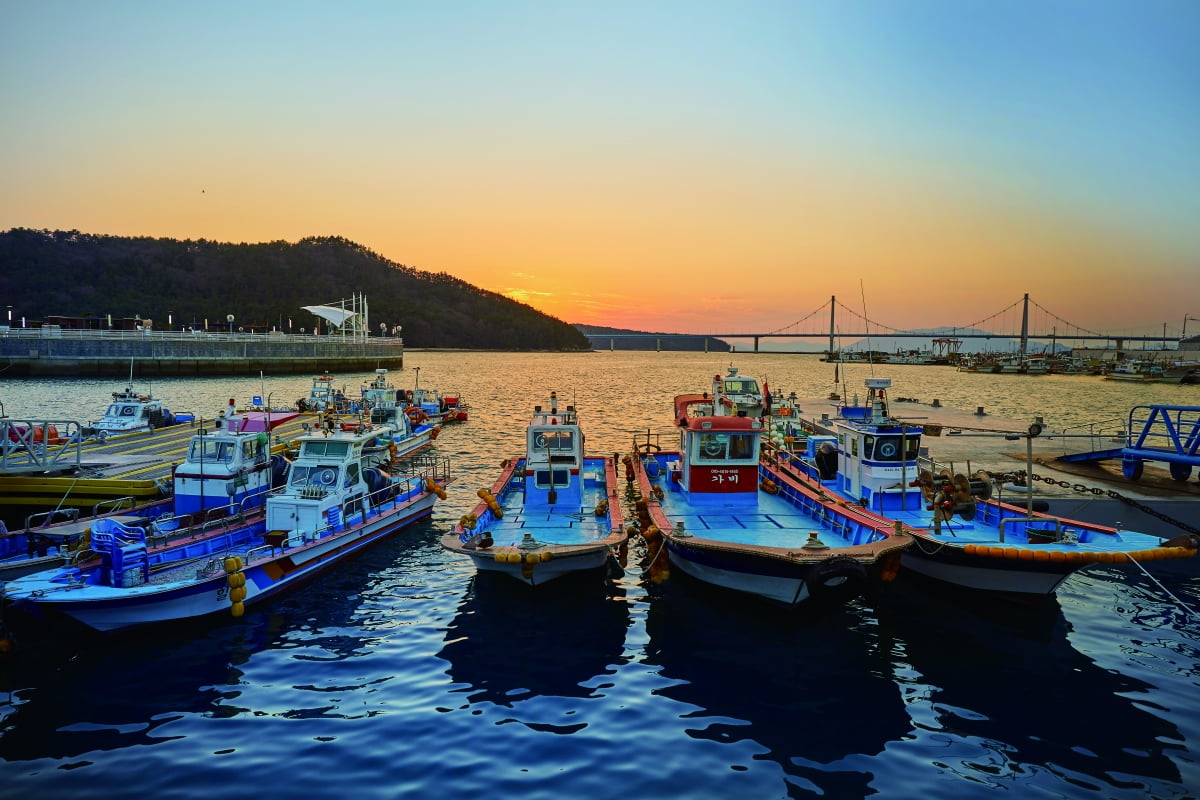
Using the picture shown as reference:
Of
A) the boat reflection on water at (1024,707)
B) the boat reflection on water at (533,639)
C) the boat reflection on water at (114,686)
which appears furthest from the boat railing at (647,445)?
the boat reflection on water at (114,686)

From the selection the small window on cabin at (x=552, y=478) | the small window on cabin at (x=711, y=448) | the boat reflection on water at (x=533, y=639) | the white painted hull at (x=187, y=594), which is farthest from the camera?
the small window on cabin at (x=552, y=478)

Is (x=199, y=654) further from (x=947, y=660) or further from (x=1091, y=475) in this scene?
(x=1091, y=475)

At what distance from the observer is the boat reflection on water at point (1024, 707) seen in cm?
1037

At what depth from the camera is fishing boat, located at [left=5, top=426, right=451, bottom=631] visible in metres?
14.1

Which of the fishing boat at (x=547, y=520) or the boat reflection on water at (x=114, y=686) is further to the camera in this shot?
the fishing boat at (x=547, y=520)

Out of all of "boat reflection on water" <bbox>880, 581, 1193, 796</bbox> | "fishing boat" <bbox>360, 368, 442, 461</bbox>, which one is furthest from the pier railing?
"boat reflection on water" <bbox>880, 581, 1193, 796</bbox>

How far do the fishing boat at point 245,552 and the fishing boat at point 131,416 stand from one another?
1862 centimetres

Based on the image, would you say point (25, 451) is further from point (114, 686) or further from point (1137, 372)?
point (1137, 372)

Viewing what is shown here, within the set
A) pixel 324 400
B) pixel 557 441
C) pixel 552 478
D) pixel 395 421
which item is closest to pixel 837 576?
pixel 552 478

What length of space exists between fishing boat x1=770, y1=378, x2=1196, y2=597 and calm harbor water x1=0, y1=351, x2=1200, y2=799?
1124 millimetres

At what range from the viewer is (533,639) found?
15.0 metres

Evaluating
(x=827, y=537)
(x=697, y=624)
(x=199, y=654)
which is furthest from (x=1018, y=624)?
(x=199, y=654)

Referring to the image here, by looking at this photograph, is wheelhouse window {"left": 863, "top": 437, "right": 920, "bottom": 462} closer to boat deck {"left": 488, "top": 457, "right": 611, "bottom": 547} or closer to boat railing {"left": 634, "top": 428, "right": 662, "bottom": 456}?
boat railing {"left": 634, "top": 428, "right": 662, "bottom": 456}

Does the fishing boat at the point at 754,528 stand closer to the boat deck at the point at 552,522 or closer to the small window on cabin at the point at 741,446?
the small window on cabin at the point at 741,446
